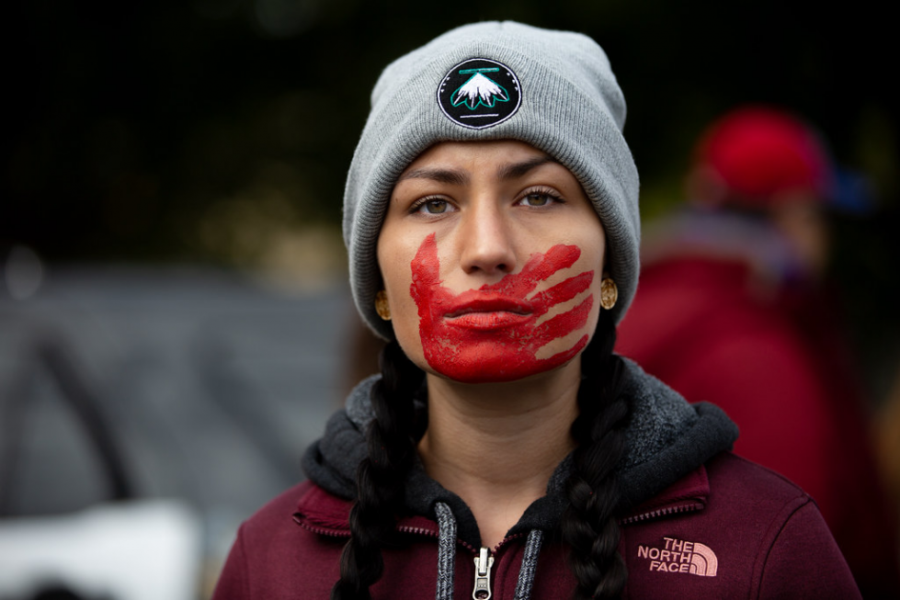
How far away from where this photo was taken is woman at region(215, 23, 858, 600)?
1.83 metres

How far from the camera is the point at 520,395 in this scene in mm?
1957

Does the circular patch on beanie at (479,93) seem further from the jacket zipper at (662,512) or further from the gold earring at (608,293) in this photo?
the jacket zipper at (662,512)

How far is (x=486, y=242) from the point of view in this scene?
5.95 feet

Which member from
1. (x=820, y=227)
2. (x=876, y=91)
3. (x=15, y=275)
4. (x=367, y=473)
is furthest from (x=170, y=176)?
(x=367, y=473)

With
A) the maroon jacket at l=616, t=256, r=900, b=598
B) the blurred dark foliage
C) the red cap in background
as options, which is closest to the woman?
the maroon jacket at l=616, t=256, r=900, b=598

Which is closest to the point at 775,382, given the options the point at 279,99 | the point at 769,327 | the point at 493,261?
the point at 769,327

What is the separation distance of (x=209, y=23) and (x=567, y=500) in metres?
8.32

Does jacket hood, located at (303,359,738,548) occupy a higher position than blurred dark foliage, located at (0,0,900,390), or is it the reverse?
blurred dark foliage, located at (0,0,900,390)

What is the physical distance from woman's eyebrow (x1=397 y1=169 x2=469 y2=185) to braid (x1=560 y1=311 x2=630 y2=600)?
0.49 m

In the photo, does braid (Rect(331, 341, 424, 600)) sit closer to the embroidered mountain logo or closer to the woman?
the woman

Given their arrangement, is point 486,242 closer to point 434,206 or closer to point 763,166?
point 434,206

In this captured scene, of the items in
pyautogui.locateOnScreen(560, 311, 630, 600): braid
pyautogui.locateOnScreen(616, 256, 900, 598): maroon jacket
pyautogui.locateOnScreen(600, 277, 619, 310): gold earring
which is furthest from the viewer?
pyautogui.locateOnScreen(616, 256, 900, 598): maroon jacket

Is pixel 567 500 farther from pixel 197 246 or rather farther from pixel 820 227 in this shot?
pixel 197 246

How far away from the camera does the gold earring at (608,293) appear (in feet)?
6.81
